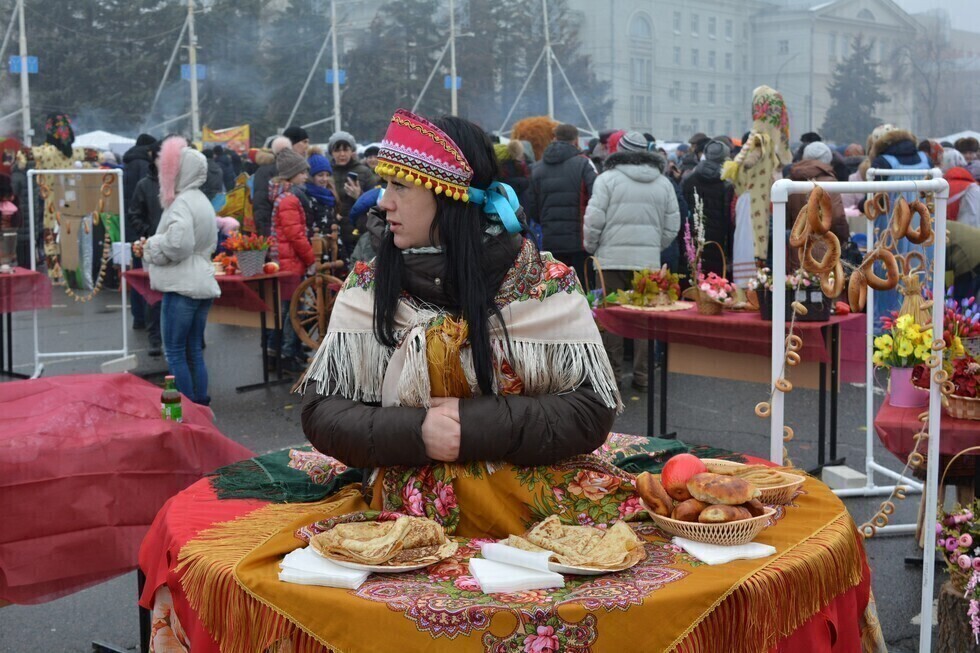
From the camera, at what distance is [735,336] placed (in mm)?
6945

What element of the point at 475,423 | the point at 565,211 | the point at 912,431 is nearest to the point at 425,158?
the point at 475,423

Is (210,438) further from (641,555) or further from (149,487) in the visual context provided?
(641,555)

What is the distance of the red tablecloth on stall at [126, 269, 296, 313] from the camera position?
959 centimetres

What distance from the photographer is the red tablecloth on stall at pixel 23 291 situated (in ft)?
31.8

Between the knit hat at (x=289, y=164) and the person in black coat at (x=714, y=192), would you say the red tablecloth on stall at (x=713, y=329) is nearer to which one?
Result: the person in black coat at (x=714, y=192)

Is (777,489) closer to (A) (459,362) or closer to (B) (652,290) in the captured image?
(A) (459,362)

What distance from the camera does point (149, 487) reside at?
409cm

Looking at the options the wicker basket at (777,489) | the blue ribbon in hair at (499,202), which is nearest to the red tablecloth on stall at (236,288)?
the blue ribbon in hair at (499,202)

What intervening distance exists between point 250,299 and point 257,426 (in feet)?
5.65

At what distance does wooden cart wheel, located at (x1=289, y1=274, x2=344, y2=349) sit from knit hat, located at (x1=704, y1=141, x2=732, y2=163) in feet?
12.0

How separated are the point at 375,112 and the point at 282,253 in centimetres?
2563

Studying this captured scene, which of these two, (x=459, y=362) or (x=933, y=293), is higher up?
(x=933, y=293)

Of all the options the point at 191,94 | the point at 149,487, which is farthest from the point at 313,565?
the point at 191,94

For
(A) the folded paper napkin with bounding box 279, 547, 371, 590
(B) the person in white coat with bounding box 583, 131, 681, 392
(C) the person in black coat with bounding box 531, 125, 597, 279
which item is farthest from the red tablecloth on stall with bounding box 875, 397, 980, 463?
(C) the person in black coat with bounding box 531, 125, 597, 279
